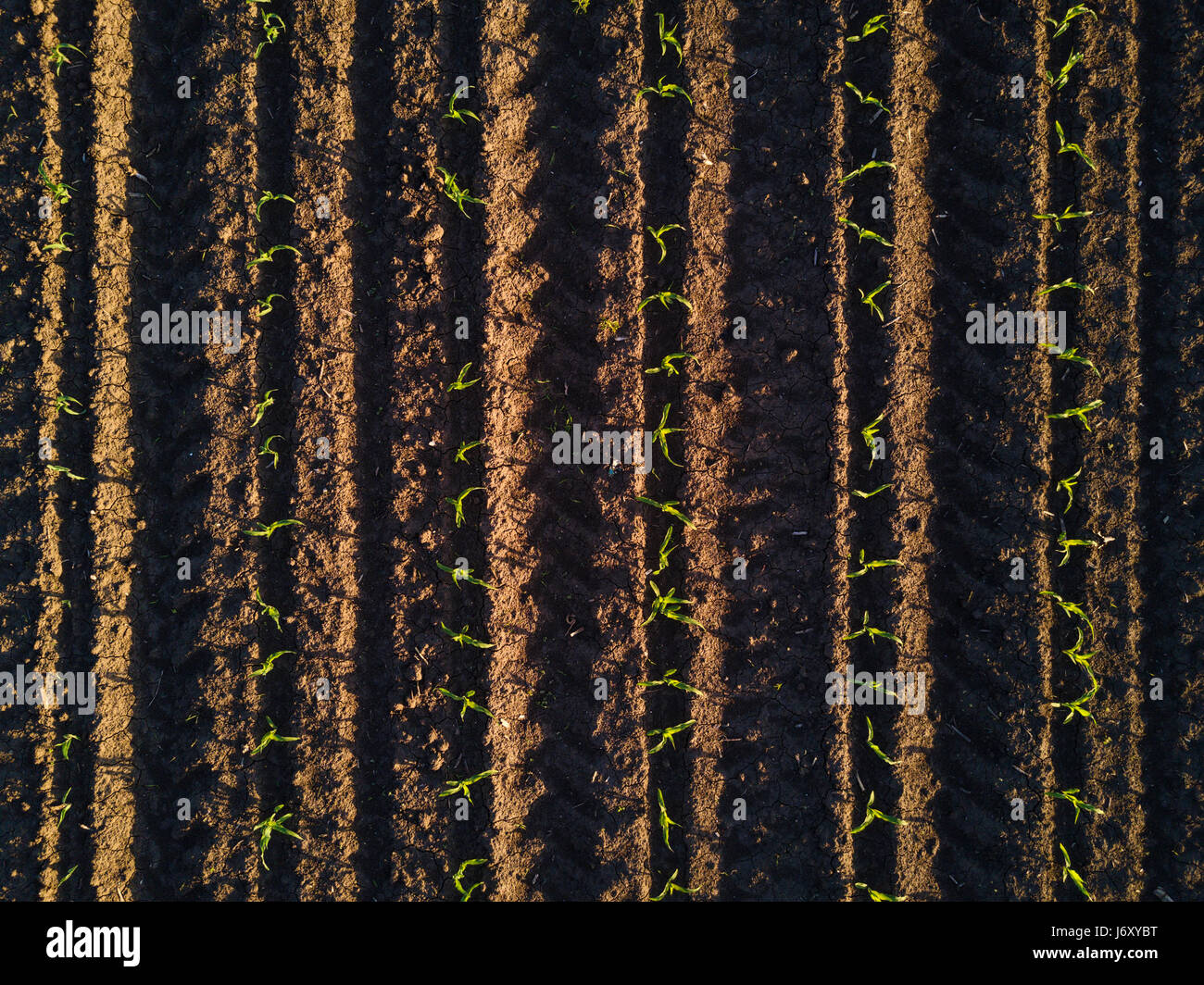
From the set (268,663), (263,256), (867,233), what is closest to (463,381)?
(263,256)

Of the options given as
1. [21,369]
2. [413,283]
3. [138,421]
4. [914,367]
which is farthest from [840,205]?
[21,369]

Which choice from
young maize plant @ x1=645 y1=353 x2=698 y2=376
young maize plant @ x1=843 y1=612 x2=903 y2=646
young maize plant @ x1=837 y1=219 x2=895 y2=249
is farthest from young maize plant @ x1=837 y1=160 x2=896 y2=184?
young maize plant @ x1=843 y1=612 x2=903 y2=646

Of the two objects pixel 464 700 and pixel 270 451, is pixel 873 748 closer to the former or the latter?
pixel 464 700

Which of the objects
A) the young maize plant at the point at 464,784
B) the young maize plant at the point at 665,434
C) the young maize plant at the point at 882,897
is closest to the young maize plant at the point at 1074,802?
the young maize plant at the point at 882,897

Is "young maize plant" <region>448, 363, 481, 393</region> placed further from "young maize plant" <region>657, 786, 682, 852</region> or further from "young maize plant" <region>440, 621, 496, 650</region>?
"young maize plant" <region>657, 786, 682, 852</region>

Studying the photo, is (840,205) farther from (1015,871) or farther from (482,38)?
(1015,871)

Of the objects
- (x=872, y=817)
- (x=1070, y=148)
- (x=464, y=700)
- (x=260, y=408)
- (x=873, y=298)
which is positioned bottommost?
(x=872, y=817)

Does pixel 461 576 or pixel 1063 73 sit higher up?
pixel 1063 73
